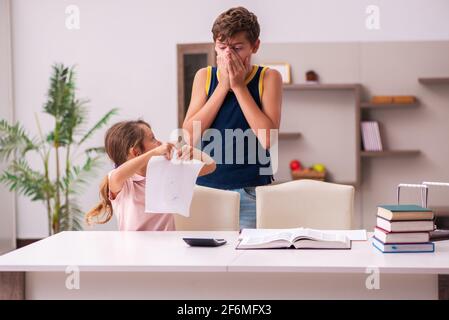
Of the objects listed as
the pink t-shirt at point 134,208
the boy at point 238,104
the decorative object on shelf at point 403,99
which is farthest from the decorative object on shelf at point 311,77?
the pink t-shirt at point 134,208

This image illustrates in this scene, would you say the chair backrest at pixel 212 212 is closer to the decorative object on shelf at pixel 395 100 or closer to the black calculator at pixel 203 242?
the black calculator at pixel 203 242

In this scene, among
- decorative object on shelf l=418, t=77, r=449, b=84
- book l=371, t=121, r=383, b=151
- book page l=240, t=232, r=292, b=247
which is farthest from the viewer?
book l=371, t=121, r=383, b=151

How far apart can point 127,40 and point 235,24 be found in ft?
9.36

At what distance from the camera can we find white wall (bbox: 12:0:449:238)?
17.0 feet

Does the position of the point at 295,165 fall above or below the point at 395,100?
below

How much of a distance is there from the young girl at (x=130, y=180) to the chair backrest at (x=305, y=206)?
0.30 meters

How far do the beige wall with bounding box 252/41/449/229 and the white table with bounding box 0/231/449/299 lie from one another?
3243 mm

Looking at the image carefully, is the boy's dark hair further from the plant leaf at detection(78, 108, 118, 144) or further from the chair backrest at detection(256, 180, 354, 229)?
the plant leaf at detection(78, 108, 118, 144)

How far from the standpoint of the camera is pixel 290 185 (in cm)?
284

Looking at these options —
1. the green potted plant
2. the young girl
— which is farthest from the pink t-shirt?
the green potted plant

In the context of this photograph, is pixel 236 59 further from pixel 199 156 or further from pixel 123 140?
pixel 123 140

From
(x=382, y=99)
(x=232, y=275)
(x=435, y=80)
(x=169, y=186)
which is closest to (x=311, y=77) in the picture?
(x=382, y=99)

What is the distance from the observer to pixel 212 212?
2.79 m

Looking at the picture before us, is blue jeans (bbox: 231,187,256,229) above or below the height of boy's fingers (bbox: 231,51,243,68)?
below
